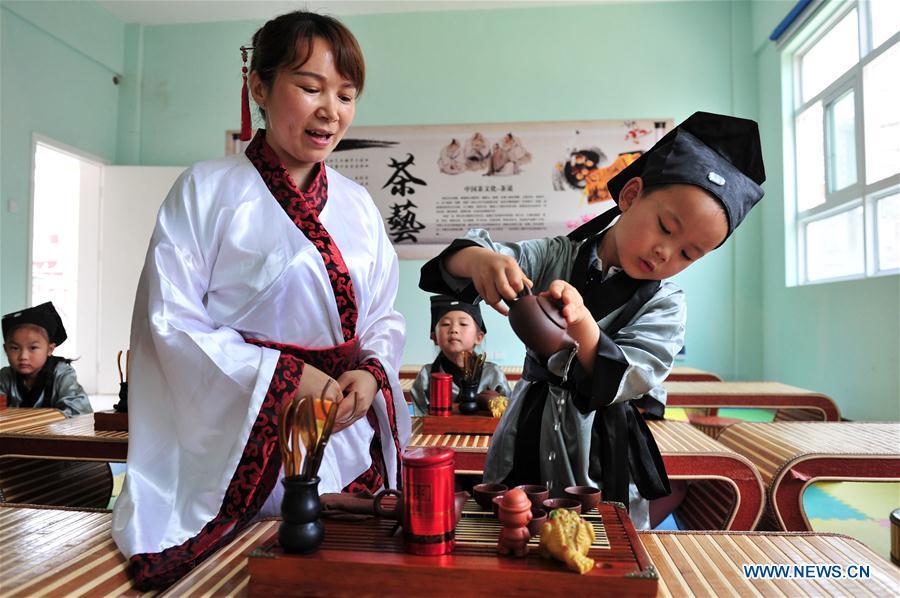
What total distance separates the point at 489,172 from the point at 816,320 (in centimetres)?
317

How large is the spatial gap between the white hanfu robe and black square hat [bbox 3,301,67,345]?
8.62ft

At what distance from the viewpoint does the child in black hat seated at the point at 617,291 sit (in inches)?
43.4

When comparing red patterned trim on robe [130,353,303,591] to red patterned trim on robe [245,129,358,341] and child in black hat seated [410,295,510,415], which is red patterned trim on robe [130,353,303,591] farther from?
child in black hat seated [410,295,510,415]

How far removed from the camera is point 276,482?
127 centimetres

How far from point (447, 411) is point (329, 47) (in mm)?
1444

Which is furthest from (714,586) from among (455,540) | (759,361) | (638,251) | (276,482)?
(759,361)

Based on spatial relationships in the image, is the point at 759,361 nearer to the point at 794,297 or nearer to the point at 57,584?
the point at 794,297

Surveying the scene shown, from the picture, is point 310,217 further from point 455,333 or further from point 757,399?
point 757,399

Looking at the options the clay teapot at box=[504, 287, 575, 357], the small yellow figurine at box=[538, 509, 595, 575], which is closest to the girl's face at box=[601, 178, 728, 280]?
the clay teapot at box=[504, 287, 575, 357]

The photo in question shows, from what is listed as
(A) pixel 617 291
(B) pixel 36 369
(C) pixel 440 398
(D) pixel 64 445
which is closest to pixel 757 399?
(C) pixel 440 398

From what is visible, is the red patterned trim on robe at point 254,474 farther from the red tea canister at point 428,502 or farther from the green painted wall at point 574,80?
the green painted wall at point 574,80

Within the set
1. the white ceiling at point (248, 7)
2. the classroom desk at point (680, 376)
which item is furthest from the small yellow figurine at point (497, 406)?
the white ceiling at point (248, 7)

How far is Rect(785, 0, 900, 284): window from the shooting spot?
4238 millimetres

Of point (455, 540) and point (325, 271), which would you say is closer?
point (455, 540)
